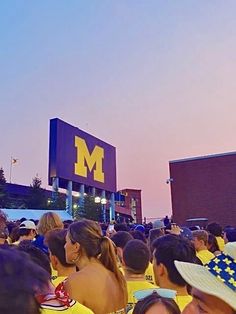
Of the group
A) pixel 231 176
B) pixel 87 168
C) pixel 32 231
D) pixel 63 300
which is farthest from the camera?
pixel 87 168

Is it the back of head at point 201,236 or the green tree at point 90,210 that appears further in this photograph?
the green tree at point 90,210

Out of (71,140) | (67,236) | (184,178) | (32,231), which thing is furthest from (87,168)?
(67,236)

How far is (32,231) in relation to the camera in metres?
6.09

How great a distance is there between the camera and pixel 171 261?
3.32 metres

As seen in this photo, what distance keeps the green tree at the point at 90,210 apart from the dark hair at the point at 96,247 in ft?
123

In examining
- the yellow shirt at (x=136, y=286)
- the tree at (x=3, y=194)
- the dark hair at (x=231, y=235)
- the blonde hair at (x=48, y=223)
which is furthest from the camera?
the tree at (x=3, y=194)

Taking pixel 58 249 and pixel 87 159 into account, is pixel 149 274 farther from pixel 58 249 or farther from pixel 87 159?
pixel 87 159

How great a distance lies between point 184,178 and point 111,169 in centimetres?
1769

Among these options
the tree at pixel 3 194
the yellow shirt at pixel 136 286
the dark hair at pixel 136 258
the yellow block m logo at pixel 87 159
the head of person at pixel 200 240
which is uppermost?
the yellow block m logo at pixel 87 159

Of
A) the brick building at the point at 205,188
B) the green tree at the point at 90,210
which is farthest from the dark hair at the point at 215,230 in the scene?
the green tree at the point at 90,210

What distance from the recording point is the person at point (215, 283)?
4.88 feet

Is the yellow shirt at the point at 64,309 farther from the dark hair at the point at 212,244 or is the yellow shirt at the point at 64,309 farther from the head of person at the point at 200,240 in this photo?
the dark hair at the point at 212,244

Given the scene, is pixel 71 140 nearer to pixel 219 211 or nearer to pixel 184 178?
pixel 184 178

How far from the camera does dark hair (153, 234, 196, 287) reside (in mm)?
3273
